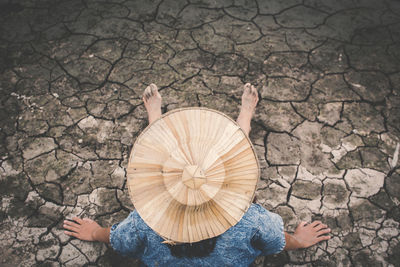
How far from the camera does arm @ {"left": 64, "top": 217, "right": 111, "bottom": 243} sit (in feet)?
6.59

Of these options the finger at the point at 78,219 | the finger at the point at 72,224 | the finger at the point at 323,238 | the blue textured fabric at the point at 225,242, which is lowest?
the finger at the point at 72,224

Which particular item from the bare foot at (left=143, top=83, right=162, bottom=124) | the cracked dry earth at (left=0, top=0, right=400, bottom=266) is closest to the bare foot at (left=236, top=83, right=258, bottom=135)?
the cracked dry earth at (left=0, top=0, right=400, bottom=266)

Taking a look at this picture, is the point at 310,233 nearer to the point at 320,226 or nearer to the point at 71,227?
the point at 320,226

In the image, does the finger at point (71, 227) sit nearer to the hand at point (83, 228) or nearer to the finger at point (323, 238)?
the hand at point (83, 228)

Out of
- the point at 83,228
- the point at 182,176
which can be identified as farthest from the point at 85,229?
the point at 182,176

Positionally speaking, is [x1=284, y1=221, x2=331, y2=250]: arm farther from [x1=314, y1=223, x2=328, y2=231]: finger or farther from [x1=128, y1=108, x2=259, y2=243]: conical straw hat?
[x1=128, y1=108, x2=259, y2=243]: conical straw hat

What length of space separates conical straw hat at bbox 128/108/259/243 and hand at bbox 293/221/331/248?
1.17 m

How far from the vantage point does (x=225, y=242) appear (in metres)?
1.32

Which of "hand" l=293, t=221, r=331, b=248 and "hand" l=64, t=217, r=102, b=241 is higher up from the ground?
"hand" l=293, t=221, r=331, b=248

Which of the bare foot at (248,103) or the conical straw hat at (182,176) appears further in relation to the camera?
the bare foot at (248,103)

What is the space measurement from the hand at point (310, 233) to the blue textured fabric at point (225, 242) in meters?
0.48

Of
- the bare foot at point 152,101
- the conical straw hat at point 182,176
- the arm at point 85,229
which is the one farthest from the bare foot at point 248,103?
the arm at point 85,229

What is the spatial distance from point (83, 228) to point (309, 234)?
1.65m

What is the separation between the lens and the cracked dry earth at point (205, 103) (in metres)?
2.15
